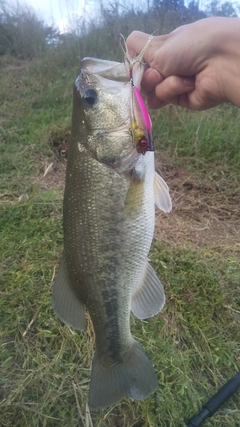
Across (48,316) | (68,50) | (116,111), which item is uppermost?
(116,111)

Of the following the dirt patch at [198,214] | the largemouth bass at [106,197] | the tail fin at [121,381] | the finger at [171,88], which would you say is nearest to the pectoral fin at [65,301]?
the largemouth bass at [106,197]

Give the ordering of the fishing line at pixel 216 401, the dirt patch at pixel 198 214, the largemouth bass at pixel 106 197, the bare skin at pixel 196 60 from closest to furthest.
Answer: the largemouth bass at pixel 106 197
the bare skin at pixel 196 60
the fishing line at pixel 216 401
the dirt patch at pixel 198 214

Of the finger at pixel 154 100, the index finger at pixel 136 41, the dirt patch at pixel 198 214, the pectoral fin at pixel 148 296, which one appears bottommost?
the dirt patch at pixel 198 214

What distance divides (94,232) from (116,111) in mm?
359

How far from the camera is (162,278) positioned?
8.96 ft

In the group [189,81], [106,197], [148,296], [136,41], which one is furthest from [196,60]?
[148,296]

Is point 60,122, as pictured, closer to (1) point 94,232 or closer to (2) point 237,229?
(2) point 237,229

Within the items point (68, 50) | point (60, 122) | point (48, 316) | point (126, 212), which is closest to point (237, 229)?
point (48, 316)

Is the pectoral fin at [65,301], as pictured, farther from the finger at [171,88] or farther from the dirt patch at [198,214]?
the dirt patch at [198,214]

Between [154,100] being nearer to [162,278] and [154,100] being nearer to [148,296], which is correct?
[148,296]

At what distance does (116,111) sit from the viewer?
124 centimetres

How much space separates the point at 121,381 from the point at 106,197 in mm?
618

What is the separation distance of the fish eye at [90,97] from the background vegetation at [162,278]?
144 cm

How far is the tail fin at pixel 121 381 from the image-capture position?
1371 mm
